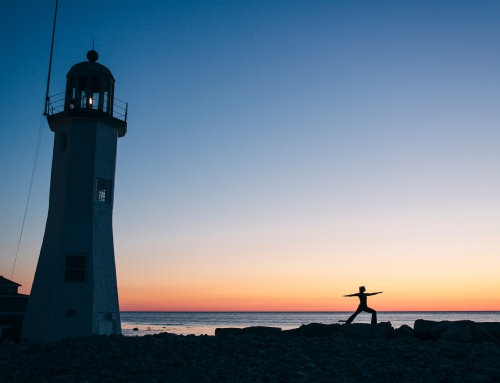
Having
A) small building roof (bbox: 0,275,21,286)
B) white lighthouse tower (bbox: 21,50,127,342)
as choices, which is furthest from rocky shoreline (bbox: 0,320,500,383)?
small building roof (bbox: 0,275,21,286)

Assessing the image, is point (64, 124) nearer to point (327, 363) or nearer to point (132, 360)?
point (132, 360)

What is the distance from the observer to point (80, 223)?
24.2 m

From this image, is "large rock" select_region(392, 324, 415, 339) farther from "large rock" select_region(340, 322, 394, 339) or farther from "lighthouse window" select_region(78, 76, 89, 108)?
"lighthouse window" select_region(78, 76, 89, 108)

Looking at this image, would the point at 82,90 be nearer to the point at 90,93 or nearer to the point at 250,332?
the point at 90,93

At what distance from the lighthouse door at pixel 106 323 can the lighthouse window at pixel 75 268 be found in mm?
1954

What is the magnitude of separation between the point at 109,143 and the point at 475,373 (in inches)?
769

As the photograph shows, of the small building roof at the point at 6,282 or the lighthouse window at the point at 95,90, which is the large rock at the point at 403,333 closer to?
the lighthouse window at the point at 95,90

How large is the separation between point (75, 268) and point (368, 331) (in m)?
13.3

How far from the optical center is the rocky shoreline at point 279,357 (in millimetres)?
12469

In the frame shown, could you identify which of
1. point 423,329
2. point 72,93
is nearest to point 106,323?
point 72,93

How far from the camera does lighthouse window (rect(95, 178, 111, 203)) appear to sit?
25355mm

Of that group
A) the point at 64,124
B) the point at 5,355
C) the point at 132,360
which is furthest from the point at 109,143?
the point at 132,360

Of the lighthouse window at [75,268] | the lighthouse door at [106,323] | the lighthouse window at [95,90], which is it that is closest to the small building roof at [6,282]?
the lighthouse window at [75,268]

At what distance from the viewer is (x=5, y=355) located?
1638 centimetres
